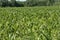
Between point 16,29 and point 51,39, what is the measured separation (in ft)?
3.81

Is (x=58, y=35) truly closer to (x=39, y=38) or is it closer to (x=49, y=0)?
(x=39, y=38)

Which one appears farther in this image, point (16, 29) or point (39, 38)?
point (16, 29)

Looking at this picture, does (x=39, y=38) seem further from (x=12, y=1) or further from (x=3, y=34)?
(x=12, y=1)

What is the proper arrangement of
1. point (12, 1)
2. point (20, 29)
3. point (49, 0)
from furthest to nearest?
point (49, 0), point (12, 1), point (20, 29)

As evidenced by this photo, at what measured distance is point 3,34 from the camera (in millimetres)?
5586

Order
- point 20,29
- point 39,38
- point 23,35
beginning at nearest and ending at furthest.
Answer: point 39,38 → point 23,35 → point 20,29

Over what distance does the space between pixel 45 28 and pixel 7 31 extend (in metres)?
0.98

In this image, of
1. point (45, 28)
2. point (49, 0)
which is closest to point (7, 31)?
point (45, 28)

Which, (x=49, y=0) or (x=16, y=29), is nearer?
(x=16, y=29)

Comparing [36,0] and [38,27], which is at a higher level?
[38,27]

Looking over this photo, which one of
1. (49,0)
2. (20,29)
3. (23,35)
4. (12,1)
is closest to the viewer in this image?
(23,35)

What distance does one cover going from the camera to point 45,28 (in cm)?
582

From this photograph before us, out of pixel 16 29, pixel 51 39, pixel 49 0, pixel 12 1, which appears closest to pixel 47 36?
pixel 51 39

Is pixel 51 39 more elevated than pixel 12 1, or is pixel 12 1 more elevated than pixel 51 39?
pixel 51 39
